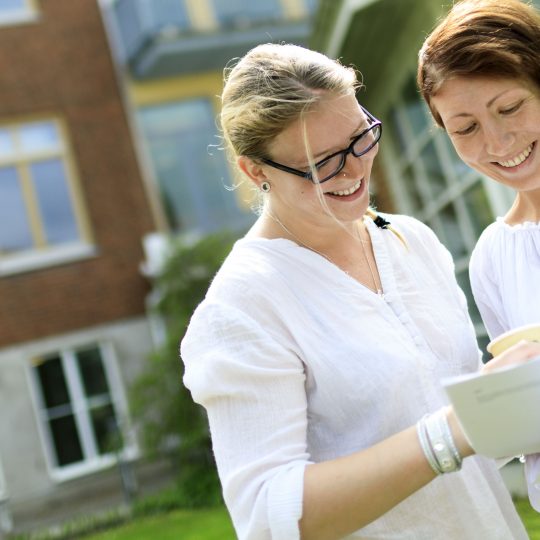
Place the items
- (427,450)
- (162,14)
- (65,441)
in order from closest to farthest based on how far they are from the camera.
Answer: (427,450)
(65,441)
(162,14)

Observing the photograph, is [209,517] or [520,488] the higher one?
[520,488]

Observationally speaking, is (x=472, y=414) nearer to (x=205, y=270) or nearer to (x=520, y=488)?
(x=520, y=488)

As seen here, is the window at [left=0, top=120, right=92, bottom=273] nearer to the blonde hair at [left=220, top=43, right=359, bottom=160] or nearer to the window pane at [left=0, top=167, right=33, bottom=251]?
the window pane at [left=0, top=167, right=33, bottom=251]

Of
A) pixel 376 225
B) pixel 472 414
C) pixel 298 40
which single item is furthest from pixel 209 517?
pixel 298 40

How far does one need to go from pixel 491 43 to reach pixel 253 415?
2.91 ft

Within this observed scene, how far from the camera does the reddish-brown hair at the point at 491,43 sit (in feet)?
5.90

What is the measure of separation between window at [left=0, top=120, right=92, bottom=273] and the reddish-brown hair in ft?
34.1

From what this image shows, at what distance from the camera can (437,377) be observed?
1.77m

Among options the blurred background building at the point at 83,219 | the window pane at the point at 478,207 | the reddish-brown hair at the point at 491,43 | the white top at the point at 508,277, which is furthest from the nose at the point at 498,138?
the blurred background building at the point at 83,219

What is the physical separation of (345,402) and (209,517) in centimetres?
677

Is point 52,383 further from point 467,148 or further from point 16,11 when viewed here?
point 467,148

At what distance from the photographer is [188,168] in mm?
13125

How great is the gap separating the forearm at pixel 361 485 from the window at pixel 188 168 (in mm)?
11342

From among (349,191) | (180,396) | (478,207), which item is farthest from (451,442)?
(180,396)
